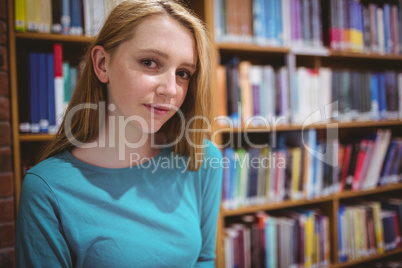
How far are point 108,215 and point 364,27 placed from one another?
5.99 ft

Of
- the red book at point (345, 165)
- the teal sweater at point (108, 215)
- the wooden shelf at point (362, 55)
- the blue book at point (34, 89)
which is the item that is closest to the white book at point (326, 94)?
the wooden shelf at point (362, 55)

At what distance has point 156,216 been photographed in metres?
0.78

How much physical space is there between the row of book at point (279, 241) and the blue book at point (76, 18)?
47.4 inches

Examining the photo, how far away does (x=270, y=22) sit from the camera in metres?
1.39

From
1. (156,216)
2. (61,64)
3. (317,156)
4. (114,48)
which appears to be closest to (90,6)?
(61,64)

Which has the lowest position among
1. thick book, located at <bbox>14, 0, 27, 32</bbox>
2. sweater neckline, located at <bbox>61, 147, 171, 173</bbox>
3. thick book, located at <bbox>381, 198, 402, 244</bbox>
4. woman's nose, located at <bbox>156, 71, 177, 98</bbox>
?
thick book, located at <bbox>381, 198, 402, 244</bbox>

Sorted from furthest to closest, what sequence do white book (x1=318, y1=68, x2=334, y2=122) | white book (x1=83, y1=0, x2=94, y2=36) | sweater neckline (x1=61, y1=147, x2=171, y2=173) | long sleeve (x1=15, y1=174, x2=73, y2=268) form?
white book (x1=318, y1=68, x2=334, y2=122) < white book (x1=83, y1=0, x2=94, y2=36) < sweater neckline (x1=61, y1=147, x2=171, y2=173) < long sleeve (x1=15, y1=174, x2=73, y2=268)

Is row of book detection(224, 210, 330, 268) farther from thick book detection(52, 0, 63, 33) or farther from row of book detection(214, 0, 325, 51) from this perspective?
thick book detection(52, 0, 63, 33)

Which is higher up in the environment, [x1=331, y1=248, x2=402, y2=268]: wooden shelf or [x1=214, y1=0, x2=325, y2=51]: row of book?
[x1=214, y1=0, x2=325, y2=51]: row of book

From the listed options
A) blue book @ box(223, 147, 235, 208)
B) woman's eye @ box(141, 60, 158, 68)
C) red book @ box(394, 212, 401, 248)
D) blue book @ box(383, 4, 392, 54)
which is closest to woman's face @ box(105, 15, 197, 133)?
woman's eye @ box(141, 60, 158, 68)

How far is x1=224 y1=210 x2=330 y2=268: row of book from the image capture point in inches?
52.8

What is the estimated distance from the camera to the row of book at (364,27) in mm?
1540

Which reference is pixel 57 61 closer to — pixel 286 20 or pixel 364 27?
pixel 286 20

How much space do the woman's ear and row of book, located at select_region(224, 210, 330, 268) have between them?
0.99 m
